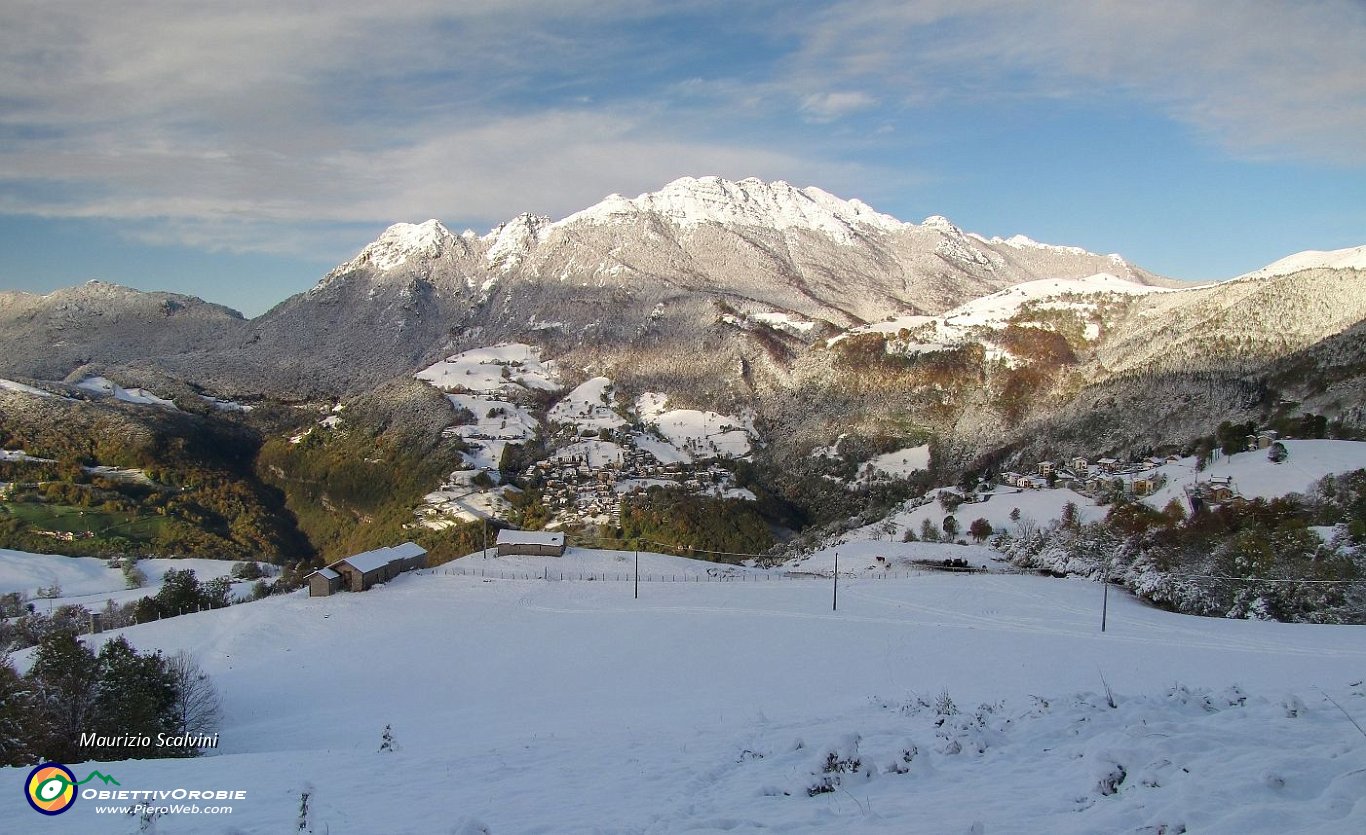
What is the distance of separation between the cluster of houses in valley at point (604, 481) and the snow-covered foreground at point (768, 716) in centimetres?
4204

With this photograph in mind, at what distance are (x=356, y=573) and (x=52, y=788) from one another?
31999mm

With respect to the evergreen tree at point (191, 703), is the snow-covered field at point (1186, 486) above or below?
above

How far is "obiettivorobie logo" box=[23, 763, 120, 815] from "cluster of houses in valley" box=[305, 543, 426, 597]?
30766mm

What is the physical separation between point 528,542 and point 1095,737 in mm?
44685

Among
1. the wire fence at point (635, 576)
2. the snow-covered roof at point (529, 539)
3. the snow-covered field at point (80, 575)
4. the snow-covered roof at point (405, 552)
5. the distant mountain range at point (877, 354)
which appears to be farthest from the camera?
the distant mountain range at point (877, 354)

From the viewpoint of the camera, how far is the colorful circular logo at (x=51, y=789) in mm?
9125

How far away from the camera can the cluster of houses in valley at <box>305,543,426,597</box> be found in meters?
39.2

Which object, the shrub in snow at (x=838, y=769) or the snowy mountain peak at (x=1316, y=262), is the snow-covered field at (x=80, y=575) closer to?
the shrub in snow at (x=838, y=769)

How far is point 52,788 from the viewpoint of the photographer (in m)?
9.47

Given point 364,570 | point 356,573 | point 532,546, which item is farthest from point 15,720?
point 532,546

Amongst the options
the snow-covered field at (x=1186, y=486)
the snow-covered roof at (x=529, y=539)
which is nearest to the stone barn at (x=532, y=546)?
the snow-covered roof at (x=529, y=539)

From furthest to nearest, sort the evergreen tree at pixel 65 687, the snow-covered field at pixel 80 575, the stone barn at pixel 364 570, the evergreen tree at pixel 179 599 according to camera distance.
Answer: the snow-covered field at pixel 80 575, the stone barn at pixel 364 570, the evergreen tree at pixel 179 599, the evergreen tree at pixel 65 687

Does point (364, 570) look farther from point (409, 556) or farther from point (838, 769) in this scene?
point (838, 769)

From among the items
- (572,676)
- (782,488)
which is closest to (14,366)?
(782,488)
